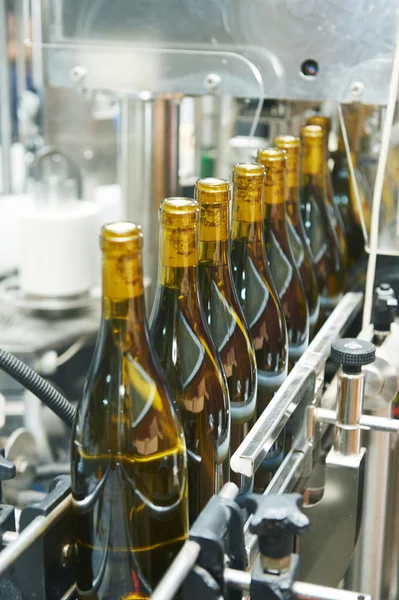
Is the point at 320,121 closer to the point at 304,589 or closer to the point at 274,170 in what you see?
the point at 274,170

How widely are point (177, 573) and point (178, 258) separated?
0.22 metres

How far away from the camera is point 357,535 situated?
0.74 metres

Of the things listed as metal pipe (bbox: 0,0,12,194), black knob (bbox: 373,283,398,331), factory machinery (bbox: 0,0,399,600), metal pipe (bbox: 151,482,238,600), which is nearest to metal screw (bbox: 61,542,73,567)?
factory machinery (bbox: 0,0,399,600)

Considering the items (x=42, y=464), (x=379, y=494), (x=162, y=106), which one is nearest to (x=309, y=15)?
(x=162, y=106)

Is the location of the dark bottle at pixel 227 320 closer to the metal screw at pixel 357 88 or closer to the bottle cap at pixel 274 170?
the bottle cap at pixel 274 170

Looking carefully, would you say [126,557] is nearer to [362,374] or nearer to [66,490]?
[66,490]

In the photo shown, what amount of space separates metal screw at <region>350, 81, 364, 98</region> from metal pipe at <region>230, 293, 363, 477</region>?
23 cm

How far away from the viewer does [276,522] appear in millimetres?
452

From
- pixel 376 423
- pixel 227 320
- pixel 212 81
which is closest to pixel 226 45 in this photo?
pixel 212 81

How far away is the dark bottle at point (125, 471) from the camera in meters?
0.55

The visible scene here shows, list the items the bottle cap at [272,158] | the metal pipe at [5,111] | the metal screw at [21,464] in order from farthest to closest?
1. the metal pipe at [5,111]
2. the metal screw at [21,464]
3. the bottle cap at [272,158]

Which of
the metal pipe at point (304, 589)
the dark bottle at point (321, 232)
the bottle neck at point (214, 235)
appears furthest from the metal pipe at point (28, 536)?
the dark bottle at point (321, 232)

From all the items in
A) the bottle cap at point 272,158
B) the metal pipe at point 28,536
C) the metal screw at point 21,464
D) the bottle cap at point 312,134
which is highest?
the bottle cap at point 312,134

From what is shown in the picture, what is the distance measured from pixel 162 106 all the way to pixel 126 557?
0.70 metres
